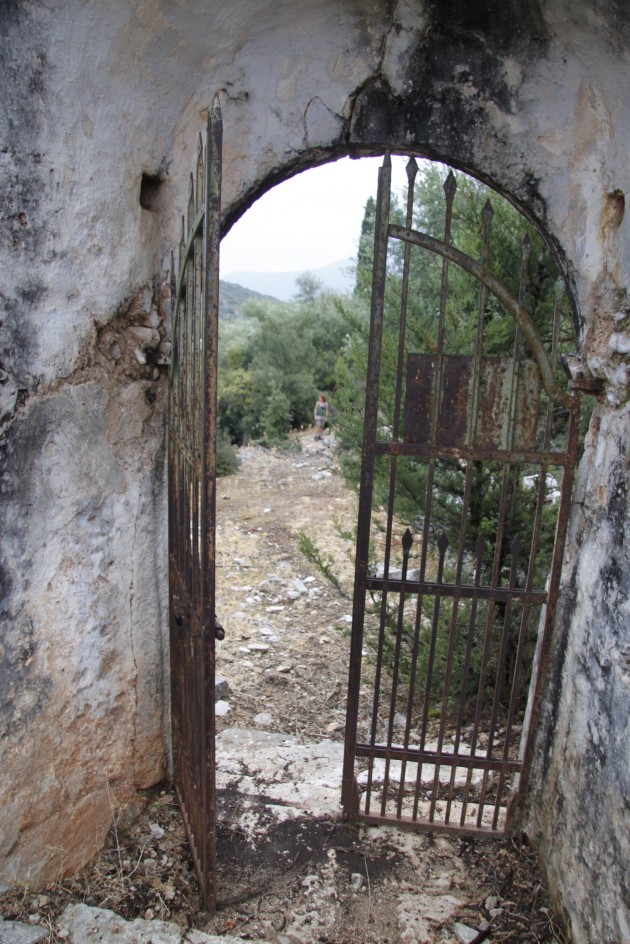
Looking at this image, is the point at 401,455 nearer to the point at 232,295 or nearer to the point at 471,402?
the point at 471,402

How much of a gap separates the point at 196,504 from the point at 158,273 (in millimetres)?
950

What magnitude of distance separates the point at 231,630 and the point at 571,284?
3.91 metres

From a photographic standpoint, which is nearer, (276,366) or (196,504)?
(196,504)

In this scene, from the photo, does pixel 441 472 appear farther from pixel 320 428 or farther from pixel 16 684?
pixel 320 428

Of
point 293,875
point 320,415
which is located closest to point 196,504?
point 293,875

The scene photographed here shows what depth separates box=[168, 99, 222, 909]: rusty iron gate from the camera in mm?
1938

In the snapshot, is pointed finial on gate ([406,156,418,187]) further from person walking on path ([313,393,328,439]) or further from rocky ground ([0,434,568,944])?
person walking on path ([313,393,328,439])

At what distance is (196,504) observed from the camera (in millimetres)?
2234

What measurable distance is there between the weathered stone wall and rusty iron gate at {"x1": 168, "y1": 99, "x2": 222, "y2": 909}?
0.53ft

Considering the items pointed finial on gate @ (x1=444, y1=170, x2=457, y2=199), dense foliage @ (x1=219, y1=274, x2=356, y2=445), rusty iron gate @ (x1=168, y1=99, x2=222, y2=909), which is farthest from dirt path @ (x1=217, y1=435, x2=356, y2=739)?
dense foliage @ (x1=219, y1=274, x2=356, y2=445)

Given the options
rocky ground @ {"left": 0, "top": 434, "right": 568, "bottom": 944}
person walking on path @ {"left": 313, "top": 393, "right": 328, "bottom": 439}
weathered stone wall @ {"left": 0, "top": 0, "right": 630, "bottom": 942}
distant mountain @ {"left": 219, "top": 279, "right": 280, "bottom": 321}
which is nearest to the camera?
weathered stone wall @ {"left": 0, "top": 0, "right": 630, "bottom": 942}

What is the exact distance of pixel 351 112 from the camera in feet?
8.60

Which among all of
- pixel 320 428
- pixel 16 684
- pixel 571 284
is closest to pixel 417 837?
pixel 16 684

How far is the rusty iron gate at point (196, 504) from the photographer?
1.94m
